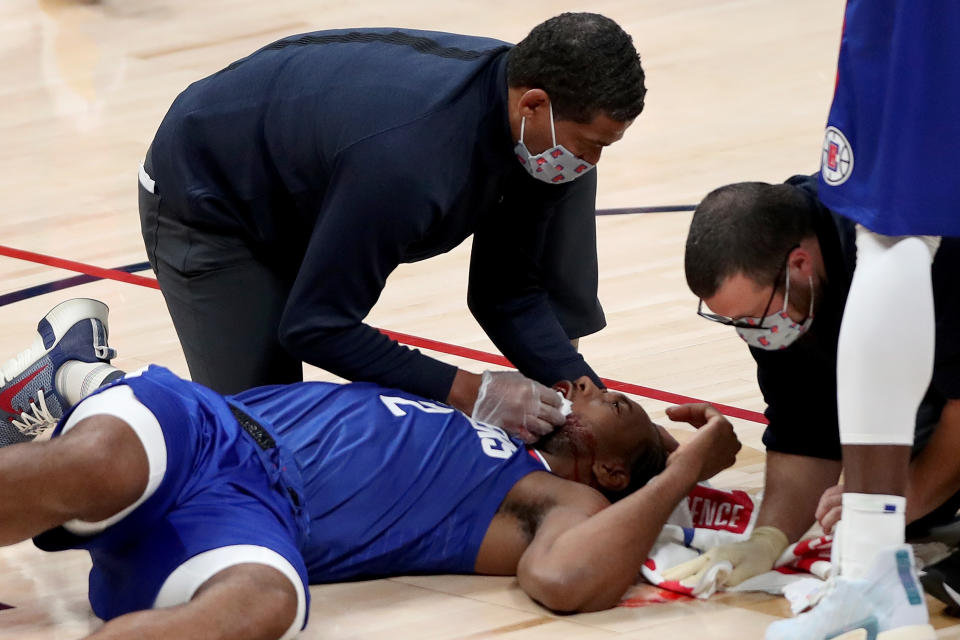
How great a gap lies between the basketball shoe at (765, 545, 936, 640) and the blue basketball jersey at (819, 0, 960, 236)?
1.67ft

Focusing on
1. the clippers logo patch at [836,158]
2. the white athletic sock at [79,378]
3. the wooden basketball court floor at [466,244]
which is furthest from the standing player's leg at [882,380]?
the white athletic sock at [79,378]

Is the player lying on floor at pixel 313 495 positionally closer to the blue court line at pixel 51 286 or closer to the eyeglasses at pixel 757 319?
the eyeglasses at pixel 757 319

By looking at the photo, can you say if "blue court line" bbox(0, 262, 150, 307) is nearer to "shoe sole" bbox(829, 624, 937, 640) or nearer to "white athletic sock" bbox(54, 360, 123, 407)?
"white athletic sock" bbox(54, 360, 123, 407)

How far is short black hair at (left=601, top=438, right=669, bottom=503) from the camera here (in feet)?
11.2

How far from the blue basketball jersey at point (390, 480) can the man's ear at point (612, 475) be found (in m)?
0.14

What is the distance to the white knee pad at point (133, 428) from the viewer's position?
9.02ft

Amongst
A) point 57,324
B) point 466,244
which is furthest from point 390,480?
point 466,244

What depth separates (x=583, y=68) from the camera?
10.3 feet

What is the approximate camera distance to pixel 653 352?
459 centimetres

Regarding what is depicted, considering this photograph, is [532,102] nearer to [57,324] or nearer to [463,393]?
[463,393]

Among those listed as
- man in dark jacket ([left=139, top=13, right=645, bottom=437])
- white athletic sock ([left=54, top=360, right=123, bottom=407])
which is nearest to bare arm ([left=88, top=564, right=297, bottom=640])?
man in dark jacket ([left=139, top=13, right=645, bottom=437])

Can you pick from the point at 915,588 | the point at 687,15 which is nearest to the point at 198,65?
the point at 687,15

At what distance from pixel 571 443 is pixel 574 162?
0.57 meters

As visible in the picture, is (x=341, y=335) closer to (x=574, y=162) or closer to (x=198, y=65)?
(x=574, y=162)
